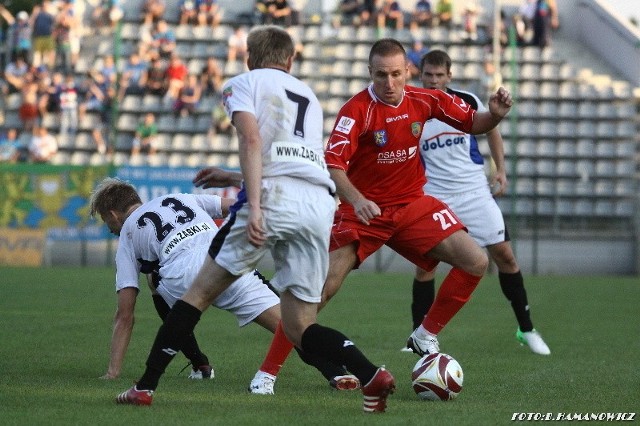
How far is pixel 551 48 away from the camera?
92.3 feet

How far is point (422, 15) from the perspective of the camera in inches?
1106

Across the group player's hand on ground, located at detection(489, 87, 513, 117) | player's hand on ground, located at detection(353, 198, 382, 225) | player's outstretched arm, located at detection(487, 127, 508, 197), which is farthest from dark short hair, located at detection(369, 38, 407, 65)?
player's outstretched arm, located at detection(487, 127, 508, 197)

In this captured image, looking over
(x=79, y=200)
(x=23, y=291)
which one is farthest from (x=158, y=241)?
(x=79, y=200)

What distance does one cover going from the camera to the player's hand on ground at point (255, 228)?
5.82 m

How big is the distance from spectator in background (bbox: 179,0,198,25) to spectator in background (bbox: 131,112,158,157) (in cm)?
385

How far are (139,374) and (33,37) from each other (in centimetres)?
2187

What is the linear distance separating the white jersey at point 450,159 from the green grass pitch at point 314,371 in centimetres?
139

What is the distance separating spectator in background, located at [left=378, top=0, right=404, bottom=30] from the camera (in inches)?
1087

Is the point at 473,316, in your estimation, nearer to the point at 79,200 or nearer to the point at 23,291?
the point at 23,291

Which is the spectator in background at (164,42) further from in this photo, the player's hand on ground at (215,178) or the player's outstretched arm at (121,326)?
the player's hand on ground at (215,178)

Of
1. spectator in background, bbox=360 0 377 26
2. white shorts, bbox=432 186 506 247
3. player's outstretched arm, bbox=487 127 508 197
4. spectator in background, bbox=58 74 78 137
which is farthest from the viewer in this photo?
spectator in background, bbox=360 0 377 26

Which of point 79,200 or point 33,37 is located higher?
point 33,37

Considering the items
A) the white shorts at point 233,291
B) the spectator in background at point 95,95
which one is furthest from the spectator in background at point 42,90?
the white shorts at point 233,291

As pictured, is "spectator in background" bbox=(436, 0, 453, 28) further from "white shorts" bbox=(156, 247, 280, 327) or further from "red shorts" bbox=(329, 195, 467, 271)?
"white shorts" bbox=(156, 247, 280, 327)
